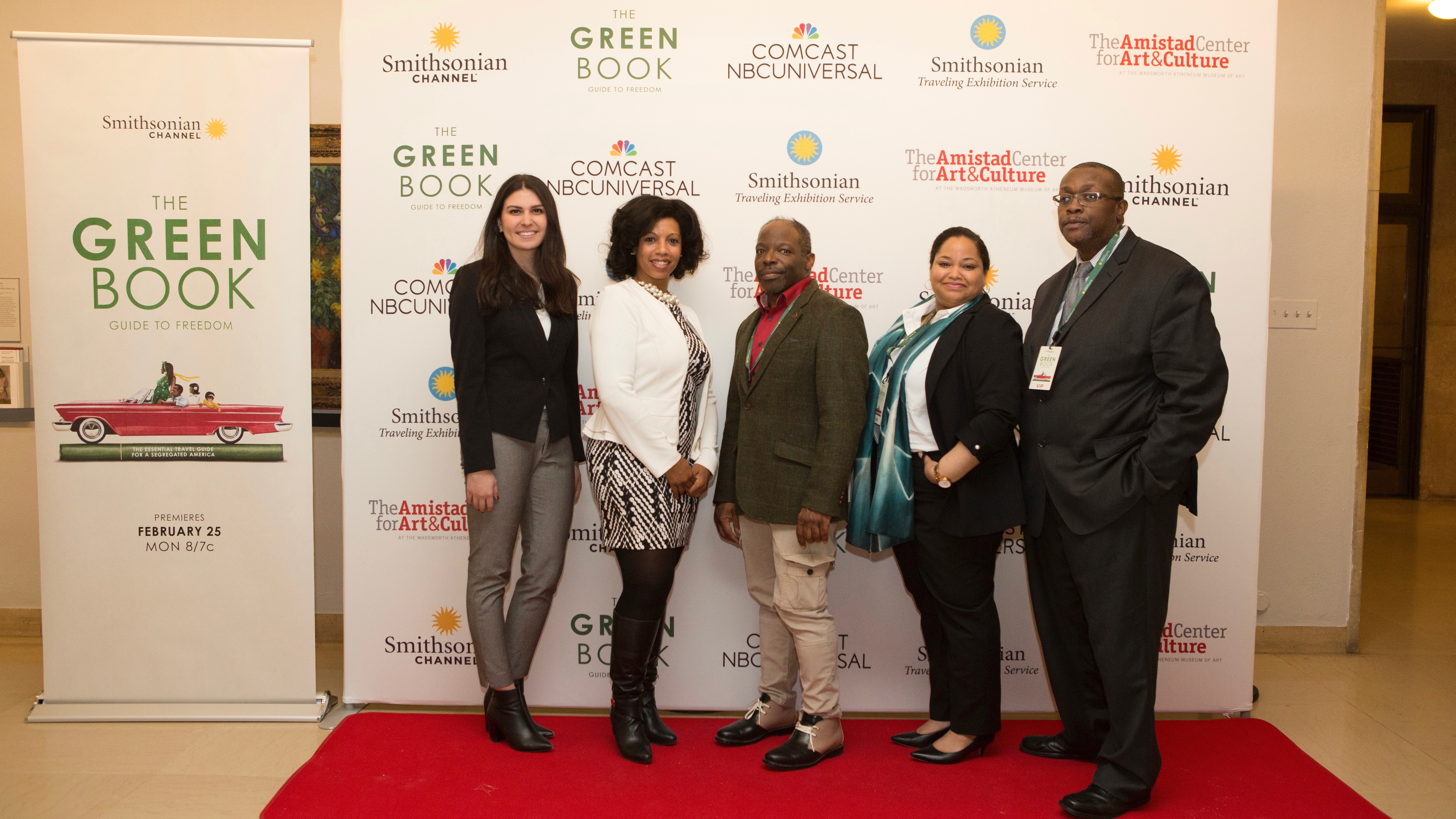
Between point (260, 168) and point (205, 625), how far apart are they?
66.2 inches

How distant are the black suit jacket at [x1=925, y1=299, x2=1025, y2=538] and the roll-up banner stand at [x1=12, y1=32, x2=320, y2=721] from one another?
88.1 inches

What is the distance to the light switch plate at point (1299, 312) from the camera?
378 cm

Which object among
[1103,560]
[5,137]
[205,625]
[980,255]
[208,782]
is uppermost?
[5,137]

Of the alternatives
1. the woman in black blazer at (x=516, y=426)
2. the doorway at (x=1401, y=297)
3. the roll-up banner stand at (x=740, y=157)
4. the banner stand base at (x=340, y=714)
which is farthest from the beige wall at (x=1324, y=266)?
the doorway at (x=1401, y=297)

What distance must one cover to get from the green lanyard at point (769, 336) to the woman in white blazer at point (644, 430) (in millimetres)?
124

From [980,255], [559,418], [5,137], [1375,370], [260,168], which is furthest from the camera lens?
[1375,370]

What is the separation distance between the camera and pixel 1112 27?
303 cm

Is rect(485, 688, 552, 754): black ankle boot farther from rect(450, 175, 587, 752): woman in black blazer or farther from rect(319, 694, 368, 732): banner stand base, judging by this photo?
rect(319, 694, 368, 732): banner stand base

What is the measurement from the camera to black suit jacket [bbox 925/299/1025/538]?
7.87 feet

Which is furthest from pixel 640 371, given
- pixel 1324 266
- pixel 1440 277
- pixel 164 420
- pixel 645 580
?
pixel 1440 277

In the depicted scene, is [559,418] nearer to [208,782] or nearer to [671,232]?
[671,232]

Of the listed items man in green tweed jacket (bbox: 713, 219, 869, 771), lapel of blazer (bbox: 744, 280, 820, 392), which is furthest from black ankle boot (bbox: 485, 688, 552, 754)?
lapel of blazer (bbox: 744, 280, 820, 392)

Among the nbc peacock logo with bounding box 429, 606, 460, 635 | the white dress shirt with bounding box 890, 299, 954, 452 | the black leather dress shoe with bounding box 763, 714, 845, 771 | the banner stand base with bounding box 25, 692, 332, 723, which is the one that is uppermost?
the white dress shirt with bounding box 890, 299, 954, 452

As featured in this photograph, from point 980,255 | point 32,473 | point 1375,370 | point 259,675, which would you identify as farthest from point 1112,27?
point 1375,370
